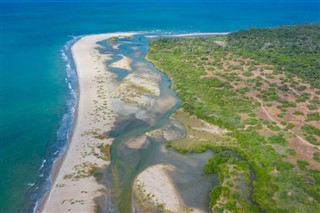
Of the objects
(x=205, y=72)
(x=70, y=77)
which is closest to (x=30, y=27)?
(x=70, y=77)

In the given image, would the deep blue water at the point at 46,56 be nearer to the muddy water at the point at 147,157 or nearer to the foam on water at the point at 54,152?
the foam on water at the point at 54,152

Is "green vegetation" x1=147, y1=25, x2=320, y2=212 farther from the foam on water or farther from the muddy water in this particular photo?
the foam on water

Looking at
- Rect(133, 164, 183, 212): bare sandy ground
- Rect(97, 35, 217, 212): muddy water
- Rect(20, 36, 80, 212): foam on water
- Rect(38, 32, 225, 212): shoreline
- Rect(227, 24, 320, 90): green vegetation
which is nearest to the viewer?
Rect(133, 164, 183, 212): bare sandy ground

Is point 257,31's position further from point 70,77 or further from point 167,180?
point 167,180

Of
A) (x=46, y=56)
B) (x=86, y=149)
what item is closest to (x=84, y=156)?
(x=86, y=149)

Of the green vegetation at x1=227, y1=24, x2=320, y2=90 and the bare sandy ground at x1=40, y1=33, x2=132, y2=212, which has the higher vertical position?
the green vegetation at x1=227, y1=24, x2=320, y2=90

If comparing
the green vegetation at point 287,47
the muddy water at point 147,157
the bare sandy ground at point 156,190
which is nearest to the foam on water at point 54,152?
the muddy water at point 147,157

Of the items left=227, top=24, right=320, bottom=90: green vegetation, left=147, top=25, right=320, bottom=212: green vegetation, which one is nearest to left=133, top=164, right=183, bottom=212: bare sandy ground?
left=147, top=25, right=320, bottom=212: green vegetation
